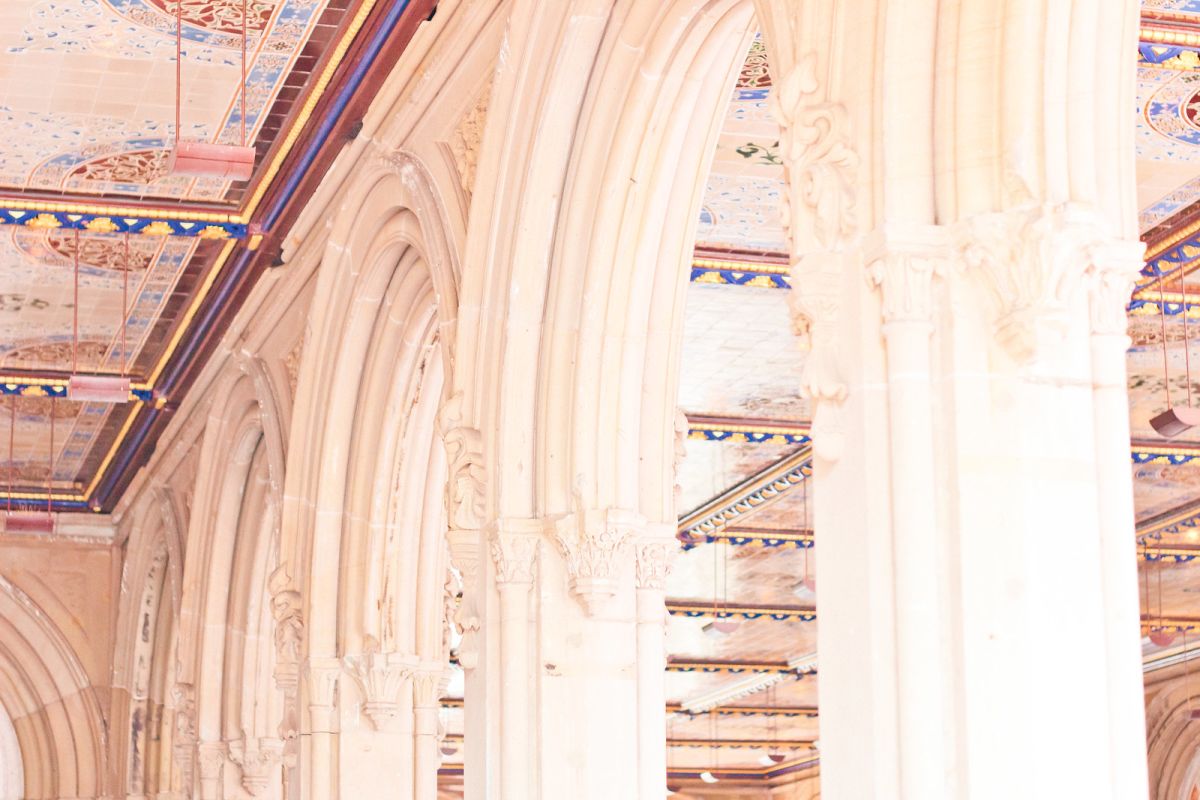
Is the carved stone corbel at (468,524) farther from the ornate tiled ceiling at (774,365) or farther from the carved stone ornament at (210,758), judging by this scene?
the carved stone ornament at (210,758)

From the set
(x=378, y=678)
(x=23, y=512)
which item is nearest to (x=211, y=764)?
(x=23, y=512)

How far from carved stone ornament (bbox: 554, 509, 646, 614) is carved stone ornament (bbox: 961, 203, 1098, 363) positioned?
3758 mm

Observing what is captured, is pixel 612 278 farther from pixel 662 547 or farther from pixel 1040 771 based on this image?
pixel 1040 771

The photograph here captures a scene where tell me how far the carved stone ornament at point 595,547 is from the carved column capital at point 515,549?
14cm

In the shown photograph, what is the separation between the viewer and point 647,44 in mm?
8766

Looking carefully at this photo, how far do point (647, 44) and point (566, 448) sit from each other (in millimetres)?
1902

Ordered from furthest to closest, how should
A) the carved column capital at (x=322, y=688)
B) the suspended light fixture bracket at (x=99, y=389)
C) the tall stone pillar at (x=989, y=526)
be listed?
1. the suspended light fixture bracket at (x=99, y=389)
2. the carved column capital at (x=322, y=688)
3. the tall stone pillar at (x=989, y=526)

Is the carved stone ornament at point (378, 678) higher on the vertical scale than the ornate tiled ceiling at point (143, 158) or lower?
lower

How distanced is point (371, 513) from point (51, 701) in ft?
28.2

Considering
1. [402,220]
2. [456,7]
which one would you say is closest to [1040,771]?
[456,7]

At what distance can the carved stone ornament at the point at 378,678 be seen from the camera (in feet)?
39.8

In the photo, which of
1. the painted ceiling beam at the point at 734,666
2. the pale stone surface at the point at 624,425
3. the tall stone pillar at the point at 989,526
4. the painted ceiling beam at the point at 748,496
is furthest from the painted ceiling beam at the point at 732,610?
the tall stone pillar at the point at 989,526

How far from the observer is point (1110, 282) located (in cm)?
544

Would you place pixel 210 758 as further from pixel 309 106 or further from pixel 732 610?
pixel 732 610
